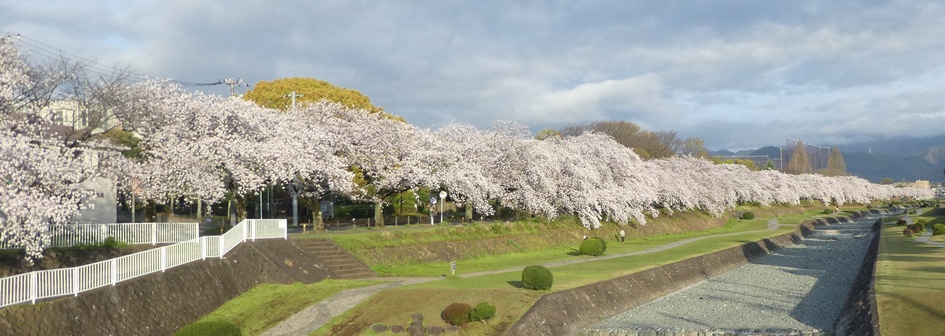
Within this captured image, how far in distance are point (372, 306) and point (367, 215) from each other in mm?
37319

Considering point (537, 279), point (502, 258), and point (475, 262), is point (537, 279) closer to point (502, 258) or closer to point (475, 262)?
point (475, 262)

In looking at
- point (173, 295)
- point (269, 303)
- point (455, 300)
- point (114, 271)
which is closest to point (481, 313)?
point (455, 300)

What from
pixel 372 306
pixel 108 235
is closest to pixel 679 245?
pixel 372 306

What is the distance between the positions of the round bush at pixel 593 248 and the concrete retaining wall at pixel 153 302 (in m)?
23.2

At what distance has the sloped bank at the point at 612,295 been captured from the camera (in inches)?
1027

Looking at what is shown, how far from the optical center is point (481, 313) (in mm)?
25031

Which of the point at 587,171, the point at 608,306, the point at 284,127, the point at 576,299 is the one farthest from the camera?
the point at 587,171

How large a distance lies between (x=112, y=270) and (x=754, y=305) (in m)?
27.0

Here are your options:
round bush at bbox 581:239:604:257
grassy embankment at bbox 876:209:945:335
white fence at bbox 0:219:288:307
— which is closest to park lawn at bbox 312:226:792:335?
white fence at bbox 0:219:288:307

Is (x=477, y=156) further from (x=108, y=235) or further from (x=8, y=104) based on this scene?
(x=8, y=104)

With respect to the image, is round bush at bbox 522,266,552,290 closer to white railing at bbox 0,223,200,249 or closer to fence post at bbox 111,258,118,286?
fence post at bbox 111,258,118,286

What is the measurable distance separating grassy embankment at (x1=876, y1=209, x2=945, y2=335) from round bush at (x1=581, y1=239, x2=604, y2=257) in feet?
54.7

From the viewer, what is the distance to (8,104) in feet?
81.2

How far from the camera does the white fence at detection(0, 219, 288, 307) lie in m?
18.3
